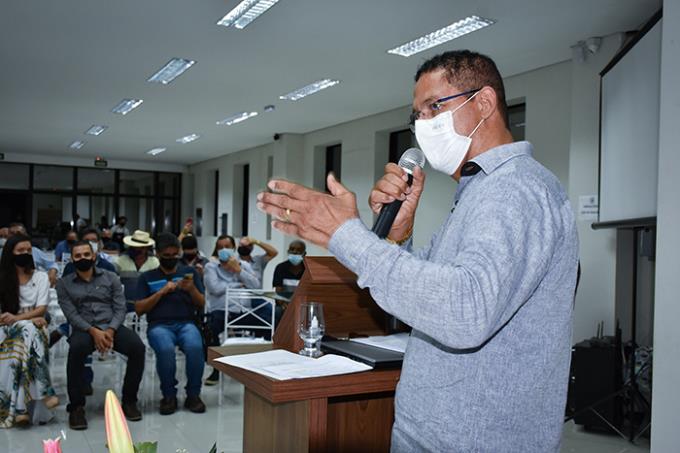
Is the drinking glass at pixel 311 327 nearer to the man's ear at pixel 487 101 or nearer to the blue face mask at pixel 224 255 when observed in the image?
the man's ear at pixel 487 101

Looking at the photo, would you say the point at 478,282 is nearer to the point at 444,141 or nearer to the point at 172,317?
the point at 444,141

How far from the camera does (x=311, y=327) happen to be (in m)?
1.80

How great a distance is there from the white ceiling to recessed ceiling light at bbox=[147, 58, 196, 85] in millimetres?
97

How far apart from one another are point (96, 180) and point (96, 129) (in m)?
5.37

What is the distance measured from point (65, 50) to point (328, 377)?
600cm

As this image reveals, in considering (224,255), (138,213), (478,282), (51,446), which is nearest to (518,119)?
(224,255)

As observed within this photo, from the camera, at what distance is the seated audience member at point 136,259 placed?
22.1 ft

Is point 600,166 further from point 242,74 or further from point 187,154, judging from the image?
point 187,154

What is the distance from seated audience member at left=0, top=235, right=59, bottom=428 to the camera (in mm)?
4242

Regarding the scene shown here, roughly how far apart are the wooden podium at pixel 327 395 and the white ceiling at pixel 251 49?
3.50 meters

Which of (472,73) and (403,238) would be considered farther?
(403,238)

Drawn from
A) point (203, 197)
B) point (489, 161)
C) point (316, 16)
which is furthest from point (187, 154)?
point (489, 161)

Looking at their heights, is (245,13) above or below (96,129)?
above

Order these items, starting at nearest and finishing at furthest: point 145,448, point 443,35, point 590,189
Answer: point 145,448, point 590,189, point 443,35
